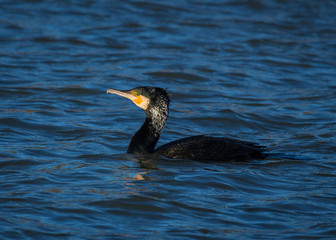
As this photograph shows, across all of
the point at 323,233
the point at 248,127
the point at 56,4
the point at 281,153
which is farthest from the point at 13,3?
the point at 323,233

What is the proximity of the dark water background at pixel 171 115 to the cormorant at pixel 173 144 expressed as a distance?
0.14 metres

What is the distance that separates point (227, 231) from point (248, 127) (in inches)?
170

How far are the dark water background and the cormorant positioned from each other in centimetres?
14

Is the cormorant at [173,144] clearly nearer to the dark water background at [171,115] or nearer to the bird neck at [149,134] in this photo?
the bird neck at [149,134]

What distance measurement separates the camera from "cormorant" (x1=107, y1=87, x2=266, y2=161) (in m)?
7.30

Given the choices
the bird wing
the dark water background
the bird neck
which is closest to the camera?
the dark water background

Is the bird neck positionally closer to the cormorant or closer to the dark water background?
the cormorant

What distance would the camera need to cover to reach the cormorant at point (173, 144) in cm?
730

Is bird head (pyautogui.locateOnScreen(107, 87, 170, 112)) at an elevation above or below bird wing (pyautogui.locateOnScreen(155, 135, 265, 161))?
above

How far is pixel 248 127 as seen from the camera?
9.53m

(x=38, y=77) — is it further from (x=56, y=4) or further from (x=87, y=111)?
(x=56, y=4)

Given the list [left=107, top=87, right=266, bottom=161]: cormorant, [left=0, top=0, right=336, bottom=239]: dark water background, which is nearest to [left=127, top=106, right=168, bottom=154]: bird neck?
[left=107, top=87, right=266, bottom=161]: cormorant

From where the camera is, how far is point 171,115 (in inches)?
391

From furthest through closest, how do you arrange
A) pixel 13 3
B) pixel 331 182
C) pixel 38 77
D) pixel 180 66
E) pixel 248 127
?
pixel 13 3
pixel 180 66
pixel 38 77
pixel 248 127
pixel 331 182
